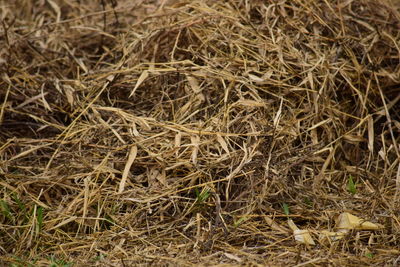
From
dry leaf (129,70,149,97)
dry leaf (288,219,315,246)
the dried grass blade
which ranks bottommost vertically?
dry leaf (288,219,315,246)

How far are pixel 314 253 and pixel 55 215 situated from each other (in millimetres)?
996

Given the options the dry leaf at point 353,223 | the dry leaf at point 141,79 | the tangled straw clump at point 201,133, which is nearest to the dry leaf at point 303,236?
the tangled straw clump at point 201,133

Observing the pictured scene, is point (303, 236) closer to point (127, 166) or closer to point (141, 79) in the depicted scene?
point (127, 166)

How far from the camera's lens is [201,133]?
7.93 feet

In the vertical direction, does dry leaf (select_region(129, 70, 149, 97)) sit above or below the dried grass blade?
above

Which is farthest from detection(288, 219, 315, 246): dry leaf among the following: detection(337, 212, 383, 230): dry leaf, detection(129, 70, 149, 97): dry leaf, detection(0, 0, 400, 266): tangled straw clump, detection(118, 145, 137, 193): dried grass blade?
detection(129, 70, 149, 97): dry leaf

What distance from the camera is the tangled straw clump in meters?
2.21

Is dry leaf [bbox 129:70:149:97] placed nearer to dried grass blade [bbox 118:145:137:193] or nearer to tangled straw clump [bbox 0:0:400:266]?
tangled straw clump [bbox 0:0:400:266]

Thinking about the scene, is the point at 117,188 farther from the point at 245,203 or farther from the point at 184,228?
the point at 245,203

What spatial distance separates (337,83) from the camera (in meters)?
2.84

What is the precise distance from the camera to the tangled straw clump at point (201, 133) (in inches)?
87.1

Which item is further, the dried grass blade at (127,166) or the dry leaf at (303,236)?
the dried grass blade at (127,166)

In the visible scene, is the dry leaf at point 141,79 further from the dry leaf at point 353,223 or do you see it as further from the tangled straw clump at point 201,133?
the dry leaf at point 353,223

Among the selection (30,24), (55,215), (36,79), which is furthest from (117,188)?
(30,24)
